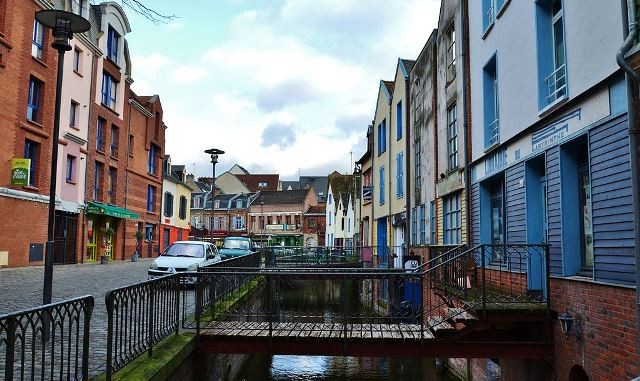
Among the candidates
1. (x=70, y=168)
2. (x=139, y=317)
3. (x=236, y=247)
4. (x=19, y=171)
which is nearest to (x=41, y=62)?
(x=19, y=171)

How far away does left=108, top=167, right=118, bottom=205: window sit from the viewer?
31.8 m

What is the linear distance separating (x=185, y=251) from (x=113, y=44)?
1925cm

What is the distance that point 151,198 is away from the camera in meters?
39.9

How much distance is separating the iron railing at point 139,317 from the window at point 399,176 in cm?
1574

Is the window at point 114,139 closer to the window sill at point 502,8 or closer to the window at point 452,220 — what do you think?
the window at point 452,220

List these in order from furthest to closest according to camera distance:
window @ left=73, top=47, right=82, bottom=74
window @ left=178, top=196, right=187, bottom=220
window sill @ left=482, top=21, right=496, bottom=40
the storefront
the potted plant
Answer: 1. window @ left=178, top=196, right=187, bottom=220
2. the potted plant
3. the storefront
4. window @ left=73, top=47, right=82, bottom=74
5. window sill @ left=482, top=21, right=496, bottom=40

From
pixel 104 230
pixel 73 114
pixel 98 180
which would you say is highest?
pixel 73 114

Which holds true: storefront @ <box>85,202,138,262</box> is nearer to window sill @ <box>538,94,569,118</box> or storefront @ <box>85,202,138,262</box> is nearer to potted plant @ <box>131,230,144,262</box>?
potted plant @ <box>131,230,144,262</box>

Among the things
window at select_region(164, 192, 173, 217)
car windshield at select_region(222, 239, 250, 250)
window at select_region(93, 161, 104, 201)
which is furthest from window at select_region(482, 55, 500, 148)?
window at select_region(164, 192, 173, 217)

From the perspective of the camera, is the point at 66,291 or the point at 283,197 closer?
the point at 66,291

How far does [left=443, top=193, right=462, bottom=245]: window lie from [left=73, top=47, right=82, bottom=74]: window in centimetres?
2015

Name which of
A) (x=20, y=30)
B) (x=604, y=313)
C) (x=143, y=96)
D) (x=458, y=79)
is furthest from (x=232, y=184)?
(x=604, y=313)

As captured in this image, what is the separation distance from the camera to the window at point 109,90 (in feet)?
98.9

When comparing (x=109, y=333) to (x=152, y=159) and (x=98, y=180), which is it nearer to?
(x=98, y=180)
